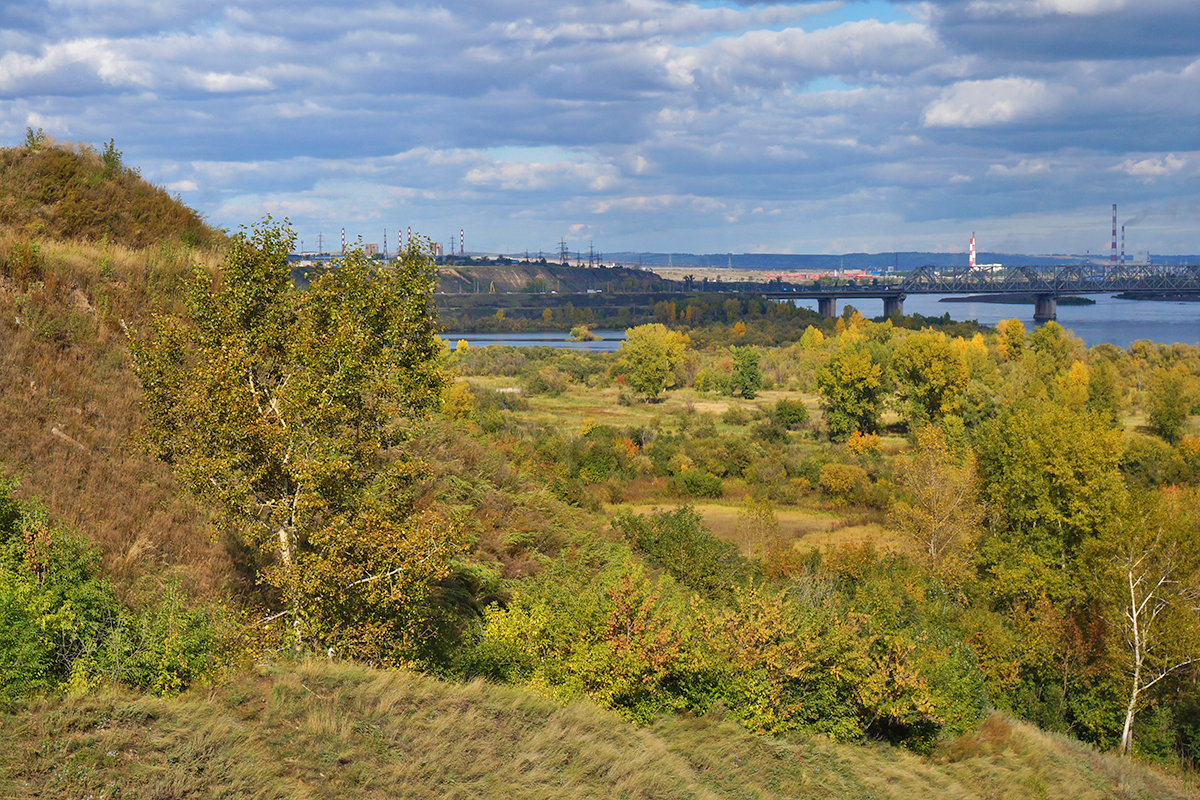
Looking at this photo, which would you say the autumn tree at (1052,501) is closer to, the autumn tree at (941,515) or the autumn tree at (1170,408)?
the autumn tree at (941,515)

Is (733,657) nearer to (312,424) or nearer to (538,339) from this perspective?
(312,424)

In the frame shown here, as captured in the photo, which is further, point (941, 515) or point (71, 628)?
point (941, 515)

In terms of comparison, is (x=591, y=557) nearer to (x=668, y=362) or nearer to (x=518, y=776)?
(x=518, y=776)

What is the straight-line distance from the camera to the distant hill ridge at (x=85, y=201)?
A: 83.4 feet

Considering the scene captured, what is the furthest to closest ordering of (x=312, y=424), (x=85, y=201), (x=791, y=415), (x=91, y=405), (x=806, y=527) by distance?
(x=791, y=415) → (x=806, y=527) → (x=85, y=201) → (x=91, y=405) → (x=312, y=424)

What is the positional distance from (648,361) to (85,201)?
73.6 meters

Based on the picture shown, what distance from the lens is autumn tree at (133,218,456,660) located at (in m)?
11.7

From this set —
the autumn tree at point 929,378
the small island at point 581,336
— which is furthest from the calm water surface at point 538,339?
the autumn tree at point 929,378

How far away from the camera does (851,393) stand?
250 ft

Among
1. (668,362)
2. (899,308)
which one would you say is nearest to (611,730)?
(668,362)

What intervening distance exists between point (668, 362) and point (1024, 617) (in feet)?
239

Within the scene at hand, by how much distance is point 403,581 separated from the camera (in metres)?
11.7

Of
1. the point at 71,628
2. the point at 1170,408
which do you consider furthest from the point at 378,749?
the point at 1170,408

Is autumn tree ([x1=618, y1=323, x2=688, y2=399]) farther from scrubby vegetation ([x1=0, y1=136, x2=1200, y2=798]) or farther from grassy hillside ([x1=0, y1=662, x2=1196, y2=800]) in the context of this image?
grassy hillside ([x1=0, y1=662, x2=1196, y2=800])
